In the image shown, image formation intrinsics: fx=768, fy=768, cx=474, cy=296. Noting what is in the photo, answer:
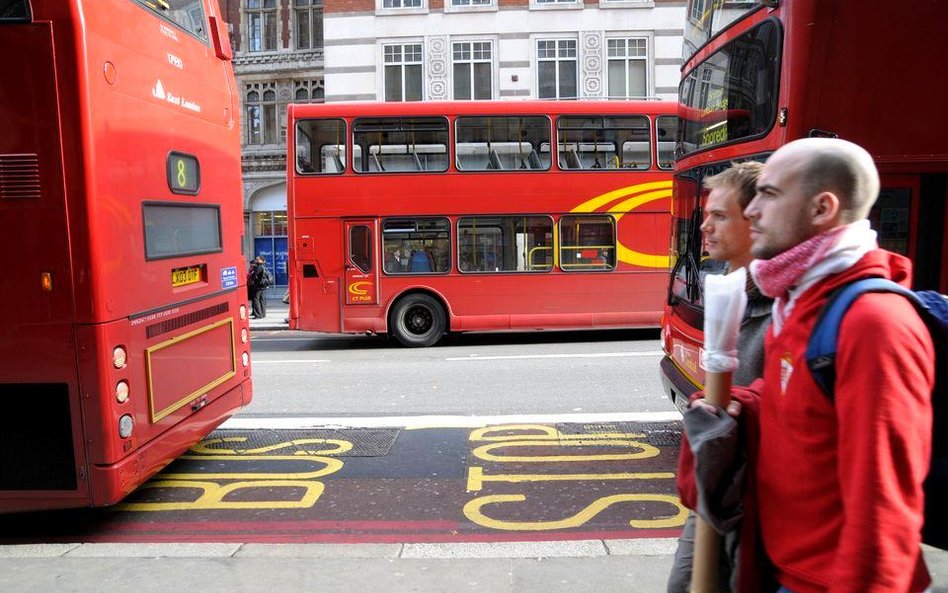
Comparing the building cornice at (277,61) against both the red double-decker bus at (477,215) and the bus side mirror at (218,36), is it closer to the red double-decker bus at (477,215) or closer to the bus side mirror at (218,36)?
the red double-decker bus at (477,215)

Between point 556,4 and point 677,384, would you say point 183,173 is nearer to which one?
point 677,384

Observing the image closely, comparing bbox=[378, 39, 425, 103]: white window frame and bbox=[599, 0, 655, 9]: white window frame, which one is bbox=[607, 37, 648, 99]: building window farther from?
bbox=[378, 39, 425, 103]: white window frame

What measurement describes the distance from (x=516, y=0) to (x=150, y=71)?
1931cm

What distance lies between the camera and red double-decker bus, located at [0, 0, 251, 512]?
13.8ft

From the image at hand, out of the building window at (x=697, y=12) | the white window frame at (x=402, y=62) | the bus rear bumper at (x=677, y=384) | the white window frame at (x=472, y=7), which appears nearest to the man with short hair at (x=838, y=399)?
the bus rear bumper at (x=677, y=384)

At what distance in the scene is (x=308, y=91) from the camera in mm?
25562

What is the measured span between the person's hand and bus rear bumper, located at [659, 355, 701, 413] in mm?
3516

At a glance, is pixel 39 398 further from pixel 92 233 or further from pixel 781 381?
pixel 781 381

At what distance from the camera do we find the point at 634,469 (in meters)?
5.82

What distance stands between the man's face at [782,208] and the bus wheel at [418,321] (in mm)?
11592

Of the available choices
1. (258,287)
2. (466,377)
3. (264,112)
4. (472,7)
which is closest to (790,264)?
(466,377)

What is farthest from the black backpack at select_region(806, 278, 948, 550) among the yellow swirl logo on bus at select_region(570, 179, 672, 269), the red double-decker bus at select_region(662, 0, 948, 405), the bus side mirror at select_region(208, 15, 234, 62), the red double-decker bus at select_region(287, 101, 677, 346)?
the yellow swirl logo on bus at select_region(570, 179, 672, 269)

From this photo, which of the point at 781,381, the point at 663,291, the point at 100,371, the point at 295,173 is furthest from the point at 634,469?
the point at 295,173

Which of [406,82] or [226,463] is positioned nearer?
[226,463]
